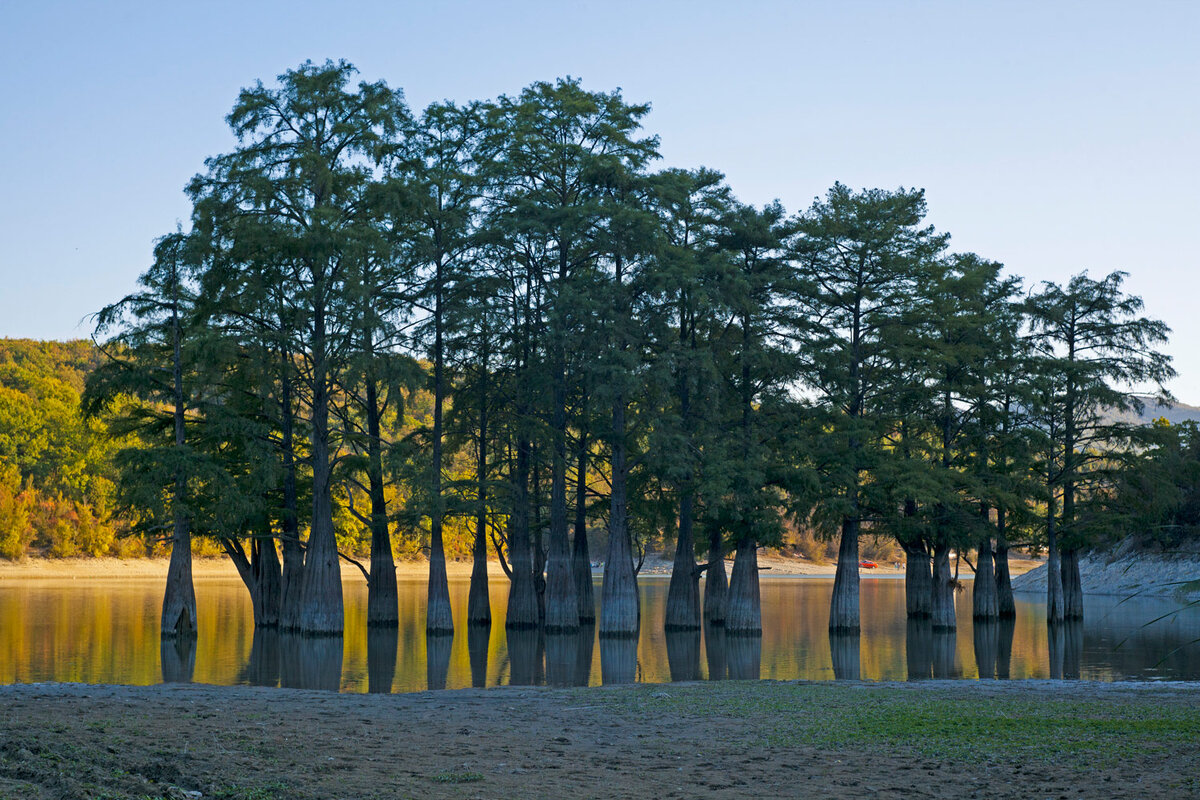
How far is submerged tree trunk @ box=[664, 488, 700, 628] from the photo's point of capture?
1748 inches

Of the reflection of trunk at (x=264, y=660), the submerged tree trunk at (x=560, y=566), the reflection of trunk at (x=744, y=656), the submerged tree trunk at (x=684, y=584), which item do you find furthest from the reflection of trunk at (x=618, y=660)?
the reflection of trunk at (x=264, y=660)

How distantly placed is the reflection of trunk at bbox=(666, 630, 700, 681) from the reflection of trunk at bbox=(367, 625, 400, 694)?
695cm

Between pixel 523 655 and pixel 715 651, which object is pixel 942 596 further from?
pixel 523 655

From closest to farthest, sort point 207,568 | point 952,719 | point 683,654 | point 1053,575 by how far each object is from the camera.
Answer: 1. point 952,719
2. point 683,654
3. point 1053,575
4. point 207,568

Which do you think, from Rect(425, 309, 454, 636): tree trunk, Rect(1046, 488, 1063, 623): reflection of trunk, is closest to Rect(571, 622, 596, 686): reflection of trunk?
Rect(425, 309, 454, 636): tree trunk

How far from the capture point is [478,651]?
35.9 m

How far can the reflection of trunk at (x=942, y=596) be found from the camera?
1874 inches

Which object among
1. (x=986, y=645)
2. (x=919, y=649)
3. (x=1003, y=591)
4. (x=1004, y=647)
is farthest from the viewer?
(x=1003, y=591)

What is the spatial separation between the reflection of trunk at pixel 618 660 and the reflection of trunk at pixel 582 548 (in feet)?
15.5

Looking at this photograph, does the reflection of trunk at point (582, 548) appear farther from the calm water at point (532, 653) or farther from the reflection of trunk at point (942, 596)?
the reflection of trunk at point (942, 596)

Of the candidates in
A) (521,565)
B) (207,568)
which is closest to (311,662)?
(521,565)

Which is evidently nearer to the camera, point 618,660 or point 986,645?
point 618,660

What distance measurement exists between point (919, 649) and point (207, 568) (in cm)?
8860

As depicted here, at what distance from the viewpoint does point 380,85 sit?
134 feet
